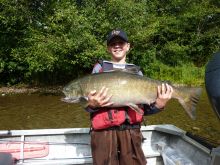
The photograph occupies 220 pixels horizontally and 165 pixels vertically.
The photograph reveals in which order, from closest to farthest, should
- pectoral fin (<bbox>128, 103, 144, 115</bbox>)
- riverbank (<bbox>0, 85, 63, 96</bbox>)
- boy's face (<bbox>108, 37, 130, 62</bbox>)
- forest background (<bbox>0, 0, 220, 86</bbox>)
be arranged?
pectoral fin (<bbox>128, 103, 144, 115</bbox>), boy's face (<bbox>108, 37, 130, 62</bbox>), forest background (<bbox>0, 0, 220, 86</bbox>), riverbank (<bbox>0, 85, 63, 96</bbox>)

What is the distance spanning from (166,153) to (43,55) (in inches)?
544

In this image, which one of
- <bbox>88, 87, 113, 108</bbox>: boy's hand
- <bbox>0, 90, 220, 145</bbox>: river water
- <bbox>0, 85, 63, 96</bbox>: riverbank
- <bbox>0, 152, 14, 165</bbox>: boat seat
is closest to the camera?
<bbox>0, 152, 14, 165</bbox>: boat seat

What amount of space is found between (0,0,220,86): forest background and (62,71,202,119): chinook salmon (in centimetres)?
1431

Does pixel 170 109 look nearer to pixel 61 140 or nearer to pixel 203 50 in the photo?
pixel 61 140

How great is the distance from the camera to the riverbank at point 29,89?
20156 millimetres

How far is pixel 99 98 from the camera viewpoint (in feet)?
12.9

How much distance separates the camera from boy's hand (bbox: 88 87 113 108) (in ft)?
13.0

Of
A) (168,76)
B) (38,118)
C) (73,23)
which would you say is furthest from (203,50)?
(38,118)

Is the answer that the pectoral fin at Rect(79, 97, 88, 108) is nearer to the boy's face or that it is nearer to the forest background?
the boy's face

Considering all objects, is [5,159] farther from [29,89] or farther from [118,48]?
[29,89]

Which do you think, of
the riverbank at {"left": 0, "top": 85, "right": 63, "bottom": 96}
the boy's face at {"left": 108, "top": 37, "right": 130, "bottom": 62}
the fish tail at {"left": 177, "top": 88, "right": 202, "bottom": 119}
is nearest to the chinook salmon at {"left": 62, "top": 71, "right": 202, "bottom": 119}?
the fish tail at {"left": 177, "top": 88, "right": 202, "bottom": 119}

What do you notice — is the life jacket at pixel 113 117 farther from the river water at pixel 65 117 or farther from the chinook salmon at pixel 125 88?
the river water at pixel 65 117

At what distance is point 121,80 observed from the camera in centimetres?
406

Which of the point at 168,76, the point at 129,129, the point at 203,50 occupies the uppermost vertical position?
the point at 203,50
